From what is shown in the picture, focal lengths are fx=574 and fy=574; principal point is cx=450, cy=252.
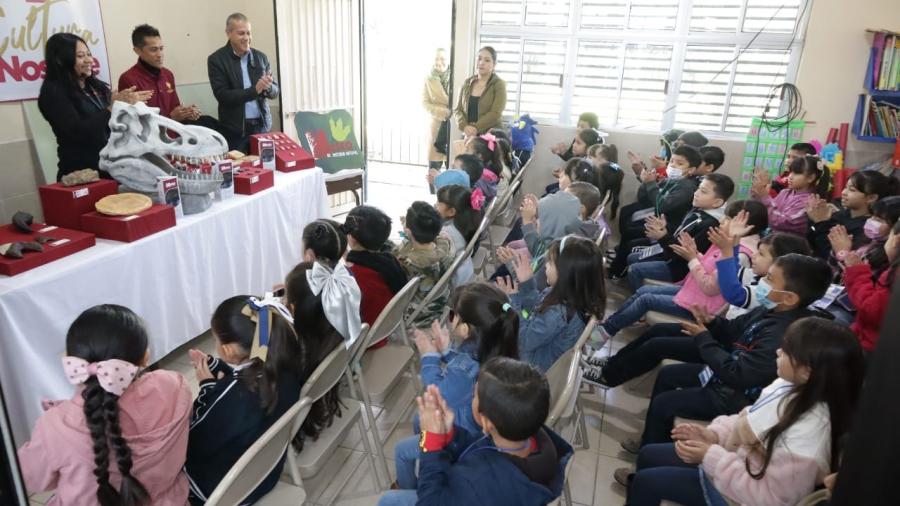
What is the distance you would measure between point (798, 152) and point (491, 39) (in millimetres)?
2827

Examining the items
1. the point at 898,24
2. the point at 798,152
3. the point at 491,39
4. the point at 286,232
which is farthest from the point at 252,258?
the point at 898,24

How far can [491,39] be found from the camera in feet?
17.9

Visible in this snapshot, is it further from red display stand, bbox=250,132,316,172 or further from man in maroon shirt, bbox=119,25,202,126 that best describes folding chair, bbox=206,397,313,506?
man in maroon shirt, bbox=119,25,202,126

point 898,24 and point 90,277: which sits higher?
point 898,24

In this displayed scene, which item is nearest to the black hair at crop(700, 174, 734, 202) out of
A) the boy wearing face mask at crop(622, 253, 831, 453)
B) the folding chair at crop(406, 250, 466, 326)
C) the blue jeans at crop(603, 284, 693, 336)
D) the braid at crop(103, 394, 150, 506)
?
the blue jeans at crop(603, 284, 693, 336)

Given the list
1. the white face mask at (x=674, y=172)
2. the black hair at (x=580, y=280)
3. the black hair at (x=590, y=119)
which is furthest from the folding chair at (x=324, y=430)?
the black hair at (x=590, y=119)

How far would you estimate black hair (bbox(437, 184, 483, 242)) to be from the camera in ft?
10.3

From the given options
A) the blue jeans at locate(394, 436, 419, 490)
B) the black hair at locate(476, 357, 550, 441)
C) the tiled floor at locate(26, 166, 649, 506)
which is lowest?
the tiled floor at locate(26, 166, 649, 506)

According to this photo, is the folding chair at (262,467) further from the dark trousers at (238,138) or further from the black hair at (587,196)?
the dark trousers at (238,138)

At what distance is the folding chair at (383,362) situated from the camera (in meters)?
Answer: 2.03

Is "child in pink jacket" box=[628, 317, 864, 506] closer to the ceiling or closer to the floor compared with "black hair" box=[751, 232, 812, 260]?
closer to the floor

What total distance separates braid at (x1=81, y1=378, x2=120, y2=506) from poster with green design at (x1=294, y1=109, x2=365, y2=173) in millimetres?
3682

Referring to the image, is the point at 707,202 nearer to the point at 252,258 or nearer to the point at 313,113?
the point at 252,258

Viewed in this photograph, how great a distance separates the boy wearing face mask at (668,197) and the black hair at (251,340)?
2.55m
